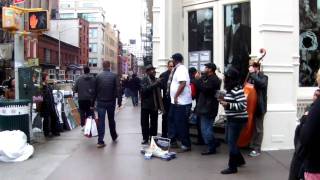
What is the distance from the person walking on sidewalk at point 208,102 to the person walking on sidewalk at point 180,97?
32cm

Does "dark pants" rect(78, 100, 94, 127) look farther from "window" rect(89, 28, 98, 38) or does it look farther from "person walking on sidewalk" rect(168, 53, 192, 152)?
"window" rect(89, 28, 98, 38)

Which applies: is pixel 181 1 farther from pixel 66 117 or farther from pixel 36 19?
pixel 66 117

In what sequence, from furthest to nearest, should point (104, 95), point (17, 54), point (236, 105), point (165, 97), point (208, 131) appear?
point (17, 54)
point (104, 95)
point (165, 97)
point (208, 131)
point (236, 105)

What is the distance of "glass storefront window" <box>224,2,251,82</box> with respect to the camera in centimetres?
1052

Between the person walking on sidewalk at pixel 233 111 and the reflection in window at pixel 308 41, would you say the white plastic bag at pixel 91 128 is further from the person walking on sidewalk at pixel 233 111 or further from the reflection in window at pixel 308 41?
the reflection in window at pixel 308 41

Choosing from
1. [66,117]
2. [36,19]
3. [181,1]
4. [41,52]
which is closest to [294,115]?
[181,1]

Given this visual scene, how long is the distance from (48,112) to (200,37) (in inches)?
164

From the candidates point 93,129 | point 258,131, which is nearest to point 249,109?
point 258,131

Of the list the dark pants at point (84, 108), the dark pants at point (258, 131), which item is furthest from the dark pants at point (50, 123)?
the dark pants at point (258, 131)

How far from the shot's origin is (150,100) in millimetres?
10531

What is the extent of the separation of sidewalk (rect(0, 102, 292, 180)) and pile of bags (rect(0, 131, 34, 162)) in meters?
0.19

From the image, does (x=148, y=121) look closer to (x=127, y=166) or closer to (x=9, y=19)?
(x=127, y=166)

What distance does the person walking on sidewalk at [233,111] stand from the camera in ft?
24.6

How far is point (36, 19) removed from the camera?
1133 centimetres
